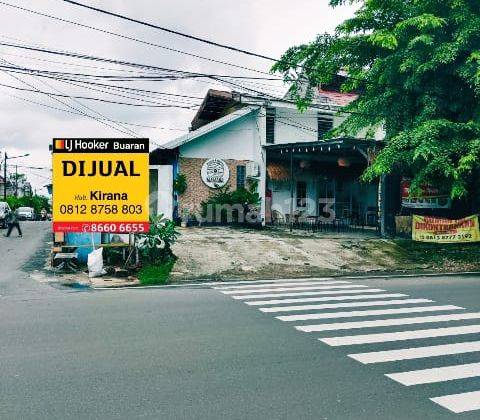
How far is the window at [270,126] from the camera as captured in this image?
1024 inches

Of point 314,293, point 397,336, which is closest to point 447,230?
point 314,293

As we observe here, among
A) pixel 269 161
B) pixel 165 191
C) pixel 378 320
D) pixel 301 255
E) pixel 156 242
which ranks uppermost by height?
pixel 269 161

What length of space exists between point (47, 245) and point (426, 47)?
16790 mm

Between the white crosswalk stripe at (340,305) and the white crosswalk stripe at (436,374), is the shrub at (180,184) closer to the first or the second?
the white crosswalk stripe at (340,305)

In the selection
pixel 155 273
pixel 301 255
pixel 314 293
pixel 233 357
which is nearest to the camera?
A: pixel 233 357

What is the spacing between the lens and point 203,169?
2467 cm

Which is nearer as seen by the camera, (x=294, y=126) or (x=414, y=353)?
(x=414, y=353)

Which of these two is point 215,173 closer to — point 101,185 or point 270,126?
point 270,126

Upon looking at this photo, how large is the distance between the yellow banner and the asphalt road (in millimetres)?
8957

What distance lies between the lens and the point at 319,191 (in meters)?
28.0

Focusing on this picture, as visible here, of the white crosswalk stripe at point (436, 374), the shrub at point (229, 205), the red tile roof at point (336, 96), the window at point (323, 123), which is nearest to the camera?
the white crosswalk stripe at point (436, 374)

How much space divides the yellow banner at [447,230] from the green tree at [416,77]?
2.50 metres

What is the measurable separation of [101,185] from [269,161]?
14168mm

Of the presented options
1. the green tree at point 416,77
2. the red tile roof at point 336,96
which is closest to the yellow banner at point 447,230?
the green tree at point 416,77
